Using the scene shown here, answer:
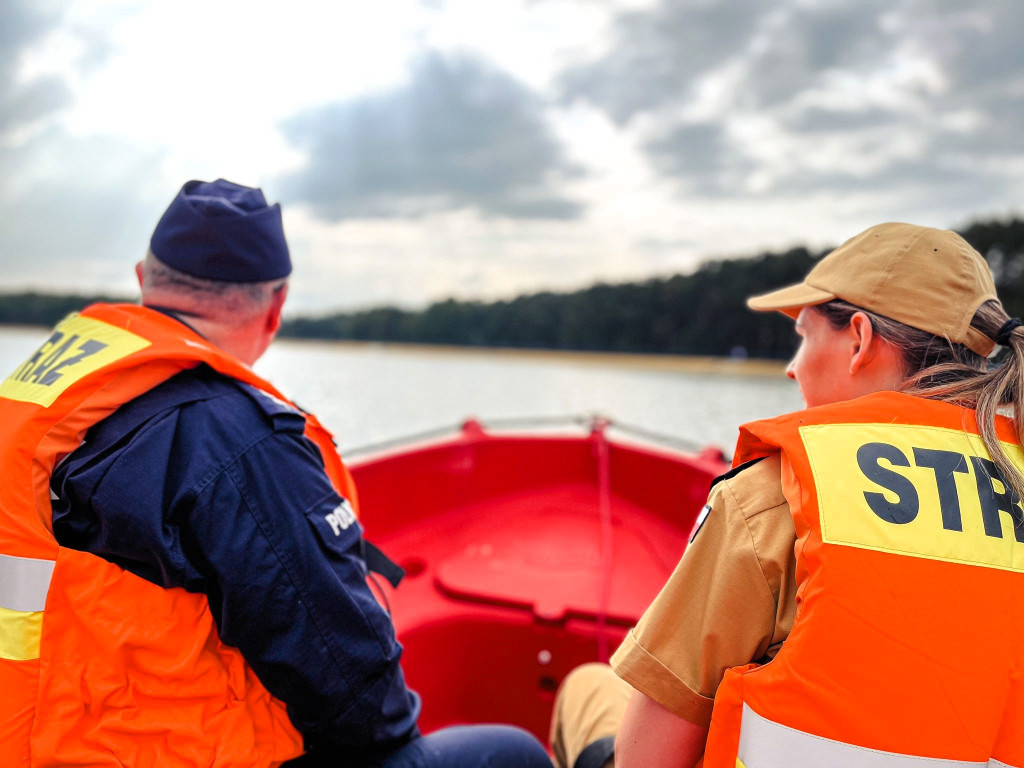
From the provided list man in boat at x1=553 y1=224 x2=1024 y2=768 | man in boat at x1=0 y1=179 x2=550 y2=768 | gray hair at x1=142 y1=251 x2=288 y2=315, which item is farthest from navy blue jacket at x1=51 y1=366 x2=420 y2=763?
man in boat at x1=553 y1=224 x2=1024 y2=768

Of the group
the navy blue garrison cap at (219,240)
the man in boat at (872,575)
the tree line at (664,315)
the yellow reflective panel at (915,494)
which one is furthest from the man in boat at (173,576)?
the tree line at (664,315)

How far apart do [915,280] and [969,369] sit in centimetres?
16

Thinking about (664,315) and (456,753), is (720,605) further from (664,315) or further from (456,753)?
(664,315)

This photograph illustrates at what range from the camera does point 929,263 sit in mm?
1053

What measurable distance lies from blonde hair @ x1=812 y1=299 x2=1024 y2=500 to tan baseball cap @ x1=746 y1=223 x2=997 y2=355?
1 cm

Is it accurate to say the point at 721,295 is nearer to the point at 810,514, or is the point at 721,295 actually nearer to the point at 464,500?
the point at 464,500

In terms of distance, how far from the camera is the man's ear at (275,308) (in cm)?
142

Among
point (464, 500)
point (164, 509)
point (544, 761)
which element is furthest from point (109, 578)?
point (464, 500)

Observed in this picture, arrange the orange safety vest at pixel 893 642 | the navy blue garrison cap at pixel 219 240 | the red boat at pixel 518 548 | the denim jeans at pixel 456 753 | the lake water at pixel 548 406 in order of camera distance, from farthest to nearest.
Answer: the lake water at pixel 548 406 < the red boat at pixel 518 548 < the navy blue garrison cap at pixel 219 240 < the denim jeans at pixel 456 753 < the orange safety vest at pixel 893 642

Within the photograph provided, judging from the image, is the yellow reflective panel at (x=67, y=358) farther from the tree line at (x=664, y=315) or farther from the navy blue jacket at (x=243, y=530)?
the tree line at (x=664, y=315)

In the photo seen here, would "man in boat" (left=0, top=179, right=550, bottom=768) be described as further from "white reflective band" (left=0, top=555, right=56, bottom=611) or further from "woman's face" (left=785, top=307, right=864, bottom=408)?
"woman's face" (left=785, top=307, right=864, bottom=408)

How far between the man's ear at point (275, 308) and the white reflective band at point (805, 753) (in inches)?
46.6

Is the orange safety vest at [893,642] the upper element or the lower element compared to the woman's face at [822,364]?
lower

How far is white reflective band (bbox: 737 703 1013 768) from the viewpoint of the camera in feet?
2.43
